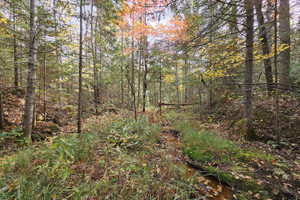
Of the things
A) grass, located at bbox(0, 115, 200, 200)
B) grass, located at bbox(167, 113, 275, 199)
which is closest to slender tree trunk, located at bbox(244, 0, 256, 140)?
grass, located at bbox(167, 113, 275, 199)

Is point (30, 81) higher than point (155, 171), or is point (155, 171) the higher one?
point (30, 81)

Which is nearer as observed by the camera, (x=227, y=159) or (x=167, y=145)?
(x=227, y=159)

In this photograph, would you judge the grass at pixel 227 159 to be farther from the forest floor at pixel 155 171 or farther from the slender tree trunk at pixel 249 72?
the slender tree trunk at pixel 249 72

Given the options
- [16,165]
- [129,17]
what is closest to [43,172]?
[16,165]

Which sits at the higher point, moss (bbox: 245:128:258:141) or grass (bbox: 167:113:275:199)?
moss (bbox: 245:128:258:141)

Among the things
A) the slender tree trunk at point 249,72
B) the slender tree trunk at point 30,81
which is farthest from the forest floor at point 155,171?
the slender tree trunk at point 30,81

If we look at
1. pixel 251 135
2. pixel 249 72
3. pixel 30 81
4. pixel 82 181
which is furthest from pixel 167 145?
pixel 30 81

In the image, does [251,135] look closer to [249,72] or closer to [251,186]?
[249,72]

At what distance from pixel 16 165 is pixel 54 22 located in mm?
4387

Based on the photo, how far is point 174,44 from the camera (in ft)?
13.1

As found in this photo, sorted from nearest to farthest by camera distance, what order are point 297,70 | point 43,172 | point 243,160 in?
point 43,172 → point 243,160 → point 297,70

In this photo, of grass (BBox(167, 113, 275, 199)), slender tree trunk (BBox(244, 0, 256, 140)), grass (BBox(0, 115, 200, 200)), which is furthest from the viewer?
slender tree trunk (BBox(244, 0, 256, 140))

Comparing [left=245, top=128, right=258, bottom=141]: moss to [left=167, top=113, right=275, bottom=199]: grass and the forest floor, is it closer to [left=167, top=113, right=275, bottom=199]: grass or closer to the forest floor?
the forest floor

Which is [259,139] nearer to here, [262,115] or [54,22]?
[262,115]
